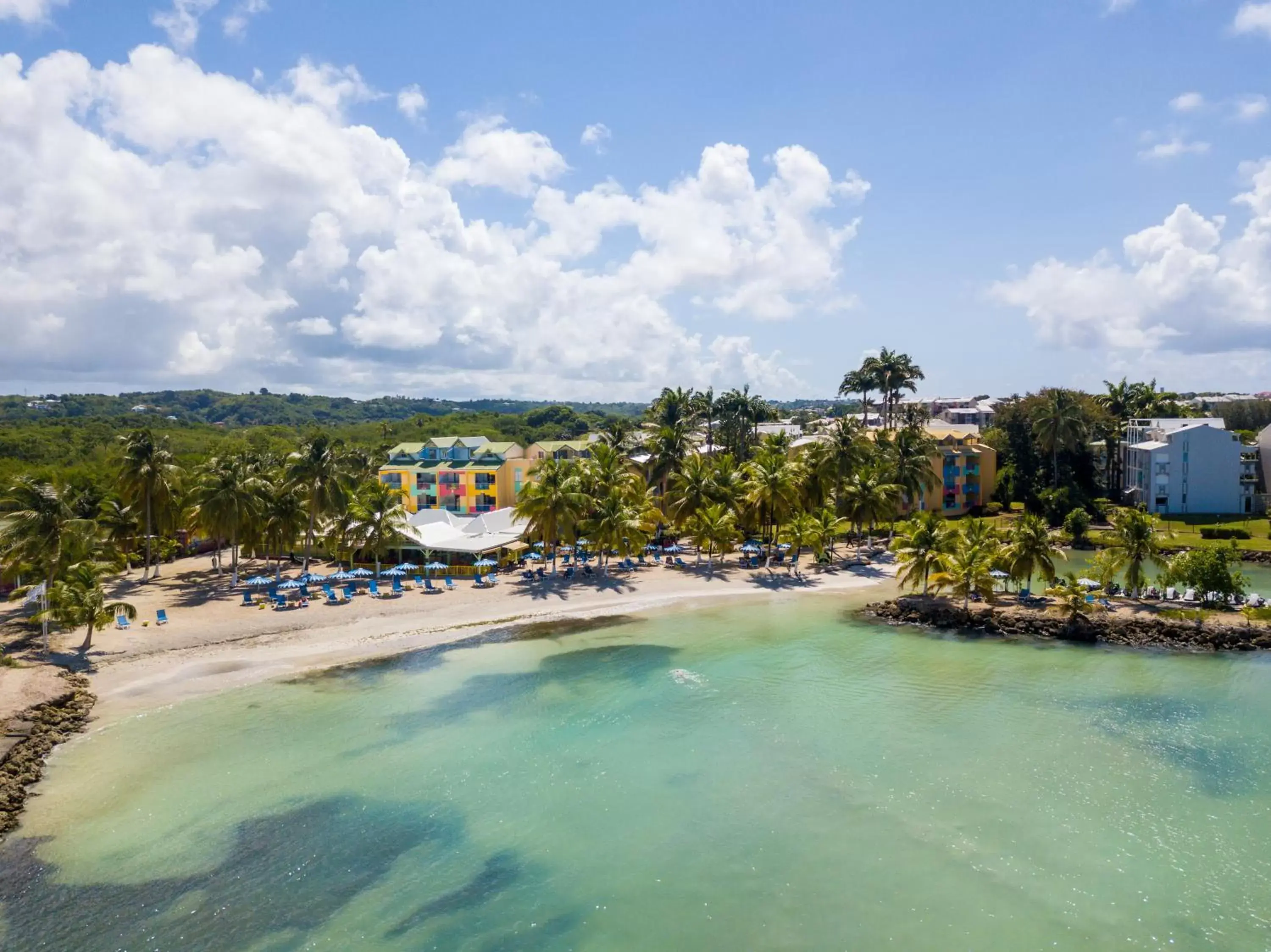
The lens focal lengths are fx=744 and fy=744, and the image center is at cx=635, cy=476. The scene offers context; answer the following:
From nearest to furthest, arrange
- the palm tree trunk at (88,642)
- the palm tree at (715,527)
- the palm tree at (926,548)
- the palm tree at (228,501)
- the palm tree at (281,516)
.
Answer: the palm tree trunk at (88,642) < the palm tree at (926,548) < the palm tree at (228,501) < the palm tree at (281,516) < the palm tree at (715,527)

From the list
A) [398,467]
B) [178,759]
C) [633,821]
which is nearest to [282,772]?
[178,759]

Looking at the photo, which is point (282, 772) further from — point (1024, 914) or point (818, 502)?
point (818, 502)

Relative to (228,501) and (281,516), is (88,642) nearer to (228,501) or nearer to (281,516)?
(228,501)

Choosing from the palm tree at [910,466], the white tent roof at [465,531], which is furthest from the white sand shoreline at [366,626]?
the palm tree at [910,466]

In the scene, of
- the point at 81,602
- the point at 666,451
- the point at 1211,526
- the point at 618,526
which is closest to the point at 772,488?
the point at 618,526

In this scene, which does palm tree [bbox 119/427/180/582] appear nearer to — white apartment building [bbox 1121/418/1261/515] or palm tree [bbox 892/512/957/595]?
palm tree [bbox 892/512/957/595]

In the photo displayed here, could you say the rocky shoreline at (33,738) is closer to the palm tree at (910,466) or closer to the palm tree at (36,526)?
the palm tree at (36,526)

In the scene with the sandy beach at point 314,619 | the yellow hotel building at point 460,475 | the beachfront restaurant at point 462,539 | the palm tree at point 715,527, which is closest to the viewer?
the sandy beach at point 314,619
